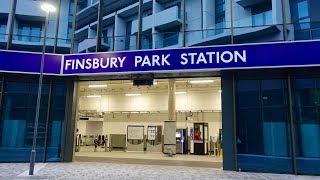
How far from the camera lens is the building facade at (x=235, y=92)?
1116cm

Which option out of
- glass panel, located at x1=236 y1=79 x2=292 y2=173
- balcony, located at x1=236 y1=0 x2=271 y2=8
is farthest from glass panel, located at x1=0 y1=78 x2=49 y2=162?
balcony, located at x1=236 y1=0 x2=271 y2=8

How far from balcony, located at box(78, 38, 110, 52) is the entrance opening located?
211 inches

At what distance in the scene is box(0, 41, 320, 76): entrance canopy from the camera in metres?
10.7

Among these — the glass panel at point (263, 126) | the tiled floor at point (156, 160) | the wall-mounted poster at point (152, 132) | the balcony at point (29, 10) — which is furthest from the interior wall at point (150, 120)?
the balcony at point (29, 10)

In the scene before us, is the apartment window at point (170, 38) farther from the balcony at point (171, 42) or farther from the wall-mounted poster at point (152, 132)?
the wall-mounted poster at point (152, 132)

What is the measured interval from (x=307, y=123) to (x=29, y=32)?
17167 mm

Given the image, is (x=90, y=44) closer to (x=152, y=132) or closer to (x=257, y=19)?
(x=257, y=19)

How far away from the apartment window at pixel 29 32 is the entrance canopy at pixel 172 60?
3466 millimetres

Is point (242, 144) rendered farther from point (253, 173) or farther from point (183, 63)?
point (183, 63)

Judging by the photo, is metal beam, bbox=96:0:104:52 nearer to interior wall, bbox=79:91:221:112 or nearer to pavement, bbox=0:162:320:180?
pavement, bbox=0:162:320:180

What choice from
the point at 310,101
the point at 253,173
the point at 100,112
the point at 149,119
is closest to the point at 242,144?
the point at 253,173

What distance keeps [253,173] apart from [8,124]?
11.1 metres

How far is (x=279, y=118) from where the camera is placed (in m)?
11.4

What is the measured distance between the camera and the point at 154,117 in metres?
24.7
